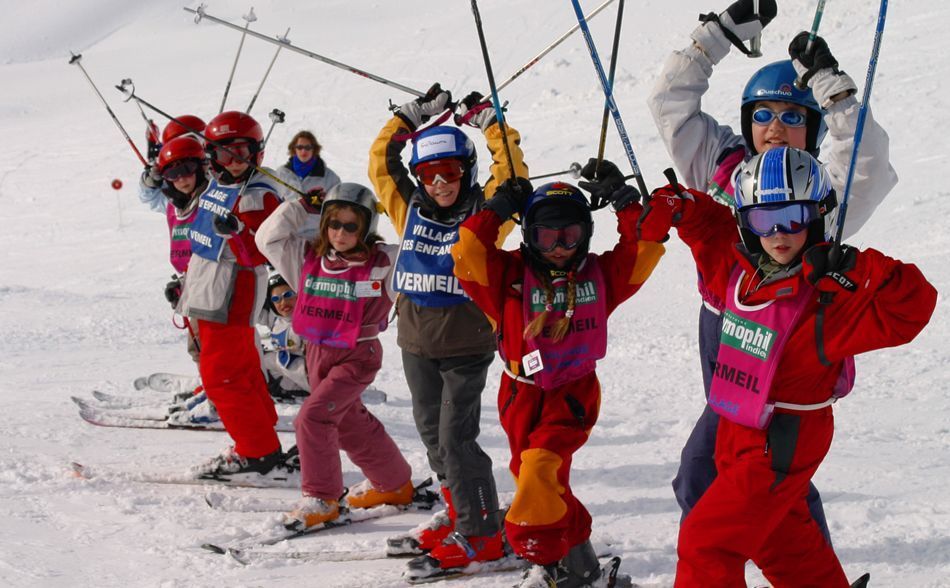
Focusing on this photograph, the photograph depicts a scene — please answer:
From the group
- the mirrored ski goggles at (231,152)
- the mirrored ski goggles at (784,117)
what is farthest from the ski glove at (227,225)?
the mirrored ski goggles at (784,117)

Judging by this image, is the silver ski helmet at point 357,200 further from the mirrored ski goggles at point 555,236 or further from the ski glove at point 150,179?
the ski glove at point 150,179

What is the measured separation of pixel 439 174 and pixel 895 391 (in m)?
4.24

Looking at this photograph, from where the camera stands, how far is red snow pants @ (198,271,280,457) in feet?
19.1

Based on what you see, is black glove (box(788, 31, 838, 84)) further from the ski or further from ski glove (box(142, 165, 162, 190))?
ski glove (box(142, 165, 162, 190))

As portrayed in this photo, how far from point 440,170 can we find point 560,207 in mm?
827

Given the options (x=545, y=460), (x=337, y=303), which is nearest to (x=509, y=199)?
(x=545, y=460)

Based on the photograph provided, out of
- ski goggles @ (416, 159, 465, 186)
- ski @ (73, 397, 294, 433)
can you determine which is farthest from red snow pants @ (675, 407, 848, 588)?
ski @ (73, 397, 294, 433)

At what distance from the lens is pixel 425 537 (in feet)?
15.6

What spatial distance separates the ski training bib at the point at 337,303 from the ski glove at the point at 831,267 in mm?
2787

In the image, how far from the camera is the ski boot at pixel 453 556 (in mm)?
4426

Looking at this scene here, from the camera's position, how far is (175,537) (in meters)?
4.88

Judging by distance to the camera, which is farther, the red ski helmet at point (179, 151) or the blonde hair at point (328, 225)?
the red ski helmet at point (179, 151)

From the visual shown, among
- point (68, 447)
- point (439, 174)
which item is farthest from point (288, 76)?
point (439, 174)

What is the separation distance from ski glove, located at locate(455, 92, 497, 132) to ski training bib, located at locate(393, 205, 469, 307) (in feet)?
2.09
